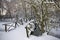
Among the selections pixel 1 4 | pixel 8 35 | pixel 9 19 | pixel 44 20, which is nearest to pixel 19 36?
pixel 8 35

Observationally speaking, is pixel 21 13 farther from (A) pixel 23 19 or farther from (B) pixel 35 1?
(B) pixel 35 1

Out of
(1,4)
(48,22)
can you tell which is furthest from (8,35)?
(48,22)

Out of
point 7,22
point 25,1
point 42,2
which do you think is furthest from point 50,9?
point 7,22

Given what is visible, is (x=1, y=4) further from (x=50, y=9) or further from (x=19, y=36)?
(x=50, y=9)

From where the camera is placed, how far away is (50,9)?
1.70 meters

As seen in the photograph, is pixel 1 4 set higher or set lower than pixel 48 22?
higher

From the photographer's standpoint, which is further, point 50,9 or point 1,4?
point 1,4

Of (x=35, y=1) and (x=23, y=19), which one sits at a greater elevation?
(x=35, y=1)

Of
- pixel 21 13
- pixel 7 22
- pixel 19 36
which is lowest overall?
pixel 19 36

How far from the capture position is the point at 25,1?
176 cm

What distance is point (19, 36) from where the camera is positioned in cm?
174

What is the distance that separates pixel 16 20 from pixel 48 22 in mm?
438

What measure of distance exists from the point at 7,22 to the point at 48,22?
0.57 meters

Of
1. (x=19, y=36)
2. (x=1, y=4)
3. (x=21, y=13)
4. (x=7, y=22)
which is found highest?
(x=1, y=4)
